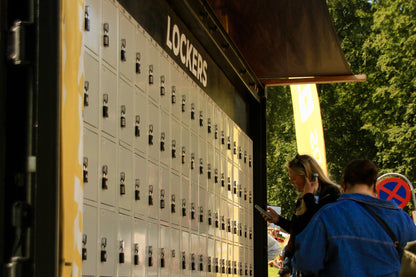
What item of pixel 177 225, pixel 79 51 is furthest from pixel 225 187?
pixel 79 51

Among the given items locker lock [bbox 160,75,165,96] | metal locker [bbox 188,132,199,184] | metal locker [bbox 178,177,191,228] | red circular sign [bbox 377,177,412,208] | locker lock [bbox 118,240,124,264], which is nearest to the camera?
locker lock [bbox 118,240,124,264]

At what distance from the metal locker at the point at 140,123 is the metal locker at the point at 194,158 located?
139 cm

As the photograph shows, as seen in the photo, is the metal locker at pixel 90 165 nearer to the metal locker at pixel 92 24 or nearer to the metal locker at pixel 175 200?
the metal locker at pixel 92 24

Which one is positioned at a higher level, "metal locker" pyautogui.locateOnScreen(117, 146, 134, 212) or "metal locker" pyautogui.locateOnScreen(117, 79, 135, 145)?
"metal locker" pyautogui.locateOnScreen(117, 79, 135, 145)

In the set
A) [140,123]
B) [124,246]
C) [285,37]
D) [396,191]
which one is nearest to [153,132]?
[140,123]

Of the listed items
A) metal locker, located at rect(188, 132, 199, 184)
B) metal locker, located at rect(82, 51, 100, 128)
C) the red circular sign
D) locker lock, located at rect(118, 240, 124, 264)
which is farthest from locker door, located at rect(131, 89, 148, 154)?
the red circular sign

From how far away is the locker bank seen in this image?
8.47 ft

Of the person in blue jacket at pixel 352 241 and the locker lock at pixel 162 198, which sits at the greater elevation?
the locker lock at pixel 162 198

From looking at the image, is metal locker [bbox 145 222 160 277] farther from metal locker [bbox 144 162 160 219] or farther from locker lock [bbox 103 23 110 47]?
locker lock [bbox 103 23 110 47]

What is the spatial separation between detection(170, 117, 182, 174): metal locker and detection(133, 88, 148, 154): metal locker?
69 cm

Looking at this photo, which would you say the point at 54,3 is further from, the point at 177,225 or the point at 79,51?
the point at 177,225

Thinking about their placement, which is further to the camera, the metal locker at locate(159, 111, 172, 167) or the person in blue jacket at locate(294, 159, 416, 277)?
the metal locker at locate(159, 111, 172, 167)

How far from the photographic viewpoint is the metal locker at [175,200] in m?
6.11

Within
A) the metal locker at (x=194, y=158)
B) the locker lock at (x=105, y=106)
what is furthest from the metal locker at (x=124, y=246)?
the metal locker at (x=194, y=158)
